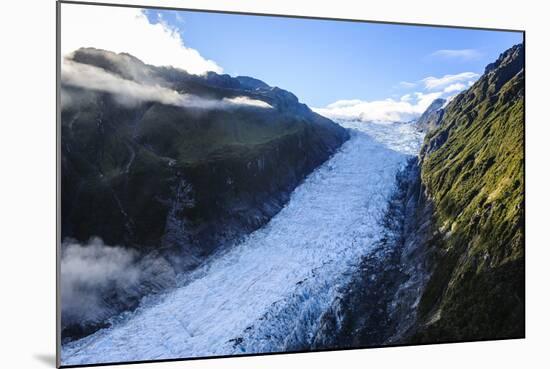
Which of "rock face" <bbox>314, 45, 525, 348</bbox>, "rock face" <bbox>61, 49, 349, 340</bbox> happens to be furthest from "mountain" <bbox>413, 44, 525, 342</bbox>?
"rock face" <bbox>61, 49, 349, 340</bbox>

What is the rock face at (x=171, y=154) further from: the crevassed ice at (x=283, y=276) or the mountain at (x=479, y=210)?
the mountain at (x=479, y=210)

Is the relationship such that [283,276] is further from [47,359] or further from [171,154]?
[47,359]

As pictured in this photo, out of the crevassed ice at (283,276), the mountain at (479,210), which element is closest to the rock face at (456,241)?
the mountain at (479,210)

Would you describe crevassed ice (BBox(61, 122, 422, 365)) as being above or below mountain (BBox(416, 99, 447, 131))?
below

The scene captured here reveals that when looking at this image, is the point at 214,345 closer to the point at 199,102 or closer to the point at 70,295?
the point at 70,295

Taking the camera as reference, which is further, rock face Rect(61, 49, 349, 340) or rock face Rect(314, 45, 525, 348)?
rock face Rect(314, 45, 525, 348)

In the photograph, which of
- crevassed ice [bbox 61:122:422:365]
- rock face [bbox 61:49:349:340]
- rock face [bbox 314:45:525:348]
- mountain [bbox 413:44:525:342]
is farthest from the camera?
mountain [bbox 413:44:525:342]

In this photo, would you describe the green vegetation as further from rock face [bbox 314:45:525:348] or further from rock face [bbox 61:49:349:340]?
rock face [bbox 314:45:525:348]

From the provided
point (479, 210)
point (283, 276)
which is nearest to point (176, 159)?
point (283, 276)
